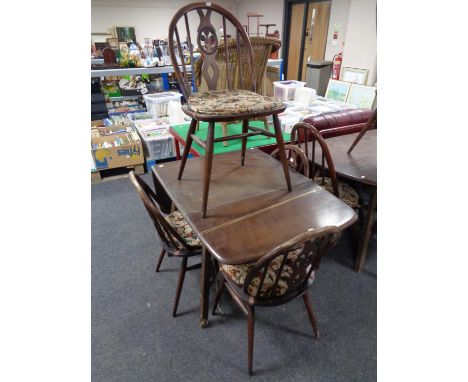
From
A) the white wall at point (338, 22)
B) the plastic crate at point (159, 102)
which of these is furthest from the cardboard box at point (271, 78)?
the white wall at point (338, 22)

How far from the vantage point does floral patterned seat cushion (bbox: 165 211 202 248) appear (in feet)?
4.44

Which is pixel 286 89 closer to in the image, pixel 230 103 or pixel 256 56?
pixel 256 56

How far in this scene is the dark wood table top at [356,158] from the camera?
1.55 meters

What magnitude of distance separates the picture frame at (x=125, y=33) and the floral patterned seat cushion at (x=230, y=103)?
21.5ft

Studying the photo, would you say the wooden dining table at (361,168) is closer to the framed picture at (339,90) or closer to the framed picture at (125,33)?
the framed picture at (339,90)

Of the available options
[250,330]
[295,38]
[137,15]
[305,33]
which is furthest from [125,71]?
[137,15]

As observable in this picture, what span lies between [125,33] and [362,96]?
19.7 ft

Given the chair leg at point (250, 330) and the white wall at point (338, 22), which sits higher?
the white wall at point (338, 22)

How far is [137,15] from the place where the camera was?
21.8 ft

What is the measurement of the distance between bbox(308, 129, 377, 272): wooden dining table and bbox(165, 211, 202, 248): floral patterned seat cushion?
3.00ft
